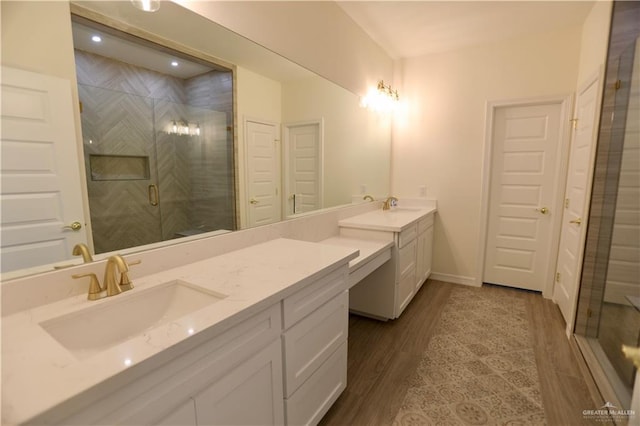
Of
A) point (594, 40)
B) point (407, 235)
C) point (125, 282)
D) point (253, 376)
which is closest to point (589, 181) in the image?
point (594, 40)

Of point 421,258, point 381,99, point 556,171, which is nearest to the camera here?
point 556,171

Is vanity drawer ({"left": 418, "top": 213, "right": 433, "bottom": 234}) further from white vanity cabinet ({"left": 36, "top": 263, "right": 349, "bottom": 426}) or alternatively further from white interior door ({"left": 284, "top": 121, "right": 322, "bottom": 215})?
white vanity cabinet ({"left": 36, "top": 263, "right": 349, "bottom": 426})

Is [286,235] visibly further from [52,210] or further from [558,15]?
[558,15]

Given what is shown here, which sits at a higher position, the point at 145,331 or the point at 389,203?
the point at 389,203

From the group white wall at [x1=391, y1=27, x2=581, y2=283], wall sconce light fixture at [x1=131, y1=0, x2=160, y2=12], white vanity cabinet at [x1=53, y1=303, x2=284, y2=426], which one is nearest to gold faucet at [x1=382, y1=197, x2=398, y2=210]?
white wall at [x1=391, y1=27, x2=581, y2=283]

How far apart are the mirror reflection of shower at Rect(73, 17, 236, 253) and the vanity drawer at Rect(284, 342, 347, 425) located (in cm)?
90

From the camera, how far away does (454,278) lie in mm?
3688

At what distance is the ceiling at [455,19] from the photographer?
99.6 inches

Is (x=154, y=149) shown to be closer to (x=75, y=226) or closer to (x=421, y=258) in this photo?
(x=75, y=226)

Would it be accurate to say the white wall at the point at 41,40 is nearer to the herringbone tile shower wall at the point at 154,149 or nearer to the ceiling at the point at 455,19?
the herringbone tile shower wall at the point at 154,149

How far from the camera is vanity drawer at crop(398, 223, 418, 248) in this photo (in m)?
2.52

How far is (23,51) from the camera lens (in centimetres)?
97

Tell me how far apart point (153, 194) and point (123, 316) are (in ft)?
1.78

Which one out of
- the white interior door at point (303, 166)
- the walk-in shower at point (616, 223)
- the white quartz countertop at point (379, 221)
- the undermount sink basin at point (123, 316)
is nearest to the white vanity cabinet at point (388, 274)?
the white quartz countertop at point (379, 221)
